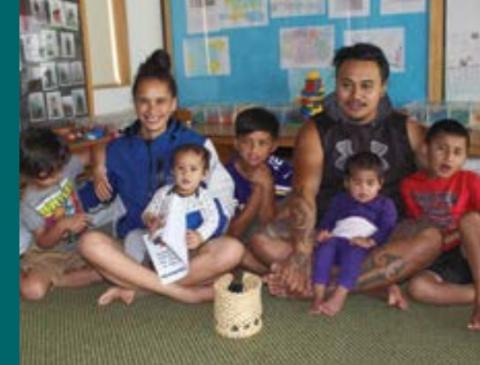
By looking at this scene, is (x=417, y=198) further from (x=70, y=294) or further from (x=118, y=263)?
(x=70, y=294)

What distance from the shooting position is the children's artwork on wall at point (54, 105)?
126 inches

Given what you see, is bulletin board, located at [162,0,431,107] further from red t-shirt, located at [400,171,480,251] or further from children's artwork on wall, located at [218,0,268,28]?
red t-shirt, located at [400,171,480,251]

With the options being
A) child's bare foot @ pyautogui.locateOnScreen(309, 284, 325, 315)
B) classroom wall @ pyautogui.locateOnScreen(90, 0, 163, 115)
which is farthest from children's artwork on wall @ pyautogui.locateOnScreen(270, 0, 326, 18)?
child's bare foot @ pyautogui.locateOnScreen(309, 284, 325, 315)

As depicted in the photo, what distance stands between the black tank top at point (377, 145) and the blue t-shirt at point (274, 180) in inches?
14.9

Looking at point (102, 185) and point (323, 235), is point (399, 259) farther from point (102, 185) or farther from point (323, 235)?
point (102, 185)

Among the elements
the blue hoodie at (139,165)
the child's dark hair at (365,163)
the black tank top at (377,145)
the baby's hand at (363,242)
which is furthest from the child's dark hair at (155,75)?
the baby's hand at (363,242)

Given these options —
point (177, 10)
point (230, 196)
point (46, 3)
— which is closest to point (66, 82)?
point (46, 3)

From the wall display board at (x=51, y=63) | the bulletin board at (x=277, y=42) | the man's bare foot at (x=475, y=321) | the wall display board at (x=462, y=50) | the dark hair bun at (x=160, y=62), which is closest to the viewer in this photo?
the man's bare foot at (x=475, y=321)

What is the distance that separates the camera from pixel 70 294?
2.30m

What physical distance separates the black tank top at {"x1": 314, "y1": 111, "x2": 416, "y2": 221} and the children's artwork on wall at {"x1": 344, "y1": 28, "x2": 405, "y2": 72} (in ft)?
3.49

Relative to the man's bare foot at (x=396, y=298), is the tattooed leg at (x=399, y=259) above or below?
above

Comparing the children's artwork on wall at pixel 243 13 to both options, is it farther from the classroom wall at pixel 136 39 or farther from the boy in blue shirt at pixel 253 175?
the boy in blue shirt at pixel 253 175

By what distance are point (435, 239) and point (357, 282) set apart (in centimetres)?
29

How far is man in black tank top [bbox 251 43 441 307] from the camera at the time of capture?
2.03 meters
